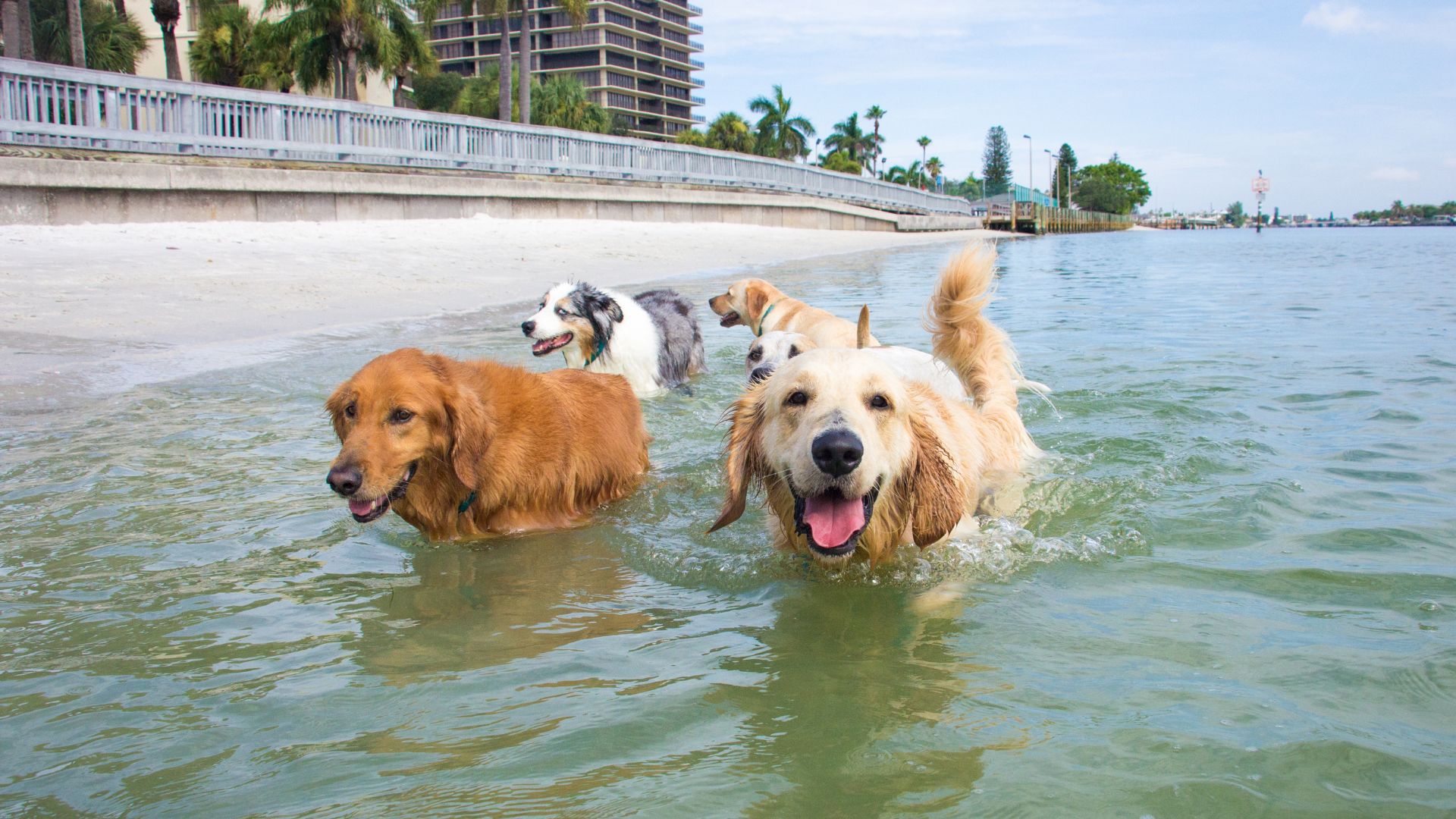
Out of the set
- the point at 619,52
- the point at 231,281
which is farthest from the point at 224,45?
the point at 619,52

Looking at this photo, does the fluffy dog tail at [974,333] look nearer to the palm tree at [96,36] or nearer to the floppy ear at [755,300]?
the floppy ear at [755,300]

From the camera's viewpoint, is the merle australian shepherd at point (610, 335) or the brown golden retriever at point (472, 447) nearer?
the brown golden retriever at point (472, 447)

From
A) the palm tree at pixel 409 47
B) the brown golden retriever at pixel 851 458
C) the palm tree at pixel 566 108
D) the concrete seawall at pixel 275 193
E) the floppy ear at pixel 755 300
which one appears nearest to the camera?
the brown golden retriever at pixel 851 458

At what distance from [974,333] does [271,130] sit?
16.0 meters

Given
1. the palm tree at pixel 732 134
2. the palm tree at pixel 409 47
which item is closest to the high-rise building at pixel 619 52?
the palm tree at pixel 732 134

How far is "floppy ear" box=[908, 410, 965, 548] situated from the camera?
414 cm

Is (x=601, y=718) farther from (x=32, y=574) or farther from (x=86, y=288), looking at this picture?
(x=86, y=288)

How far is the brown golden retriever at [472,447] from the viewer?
4.26m

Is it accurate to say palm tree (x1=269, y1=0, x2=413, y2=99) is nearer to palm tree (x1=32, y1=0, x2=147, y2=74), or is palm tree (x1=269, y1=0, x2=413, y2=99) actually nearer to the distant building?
the distant building

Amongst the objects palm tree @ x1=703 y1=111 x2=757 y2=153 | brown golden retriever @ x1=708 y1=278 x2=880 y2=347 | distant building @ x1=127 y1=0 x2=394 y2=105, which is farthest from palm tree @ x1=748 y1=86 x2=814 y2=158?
brown golden retriever @ x1=708 y1=278 x2=880 y2=347

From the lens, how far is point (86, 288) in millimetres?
10367

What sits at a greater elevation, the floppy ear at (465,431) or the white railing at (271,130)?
the white railing at (271,130)

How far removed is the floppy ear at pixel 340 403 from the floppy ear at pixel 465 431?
0.39 metres

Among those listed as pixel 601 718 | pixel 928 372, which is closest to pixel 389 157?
pixel 928 372
